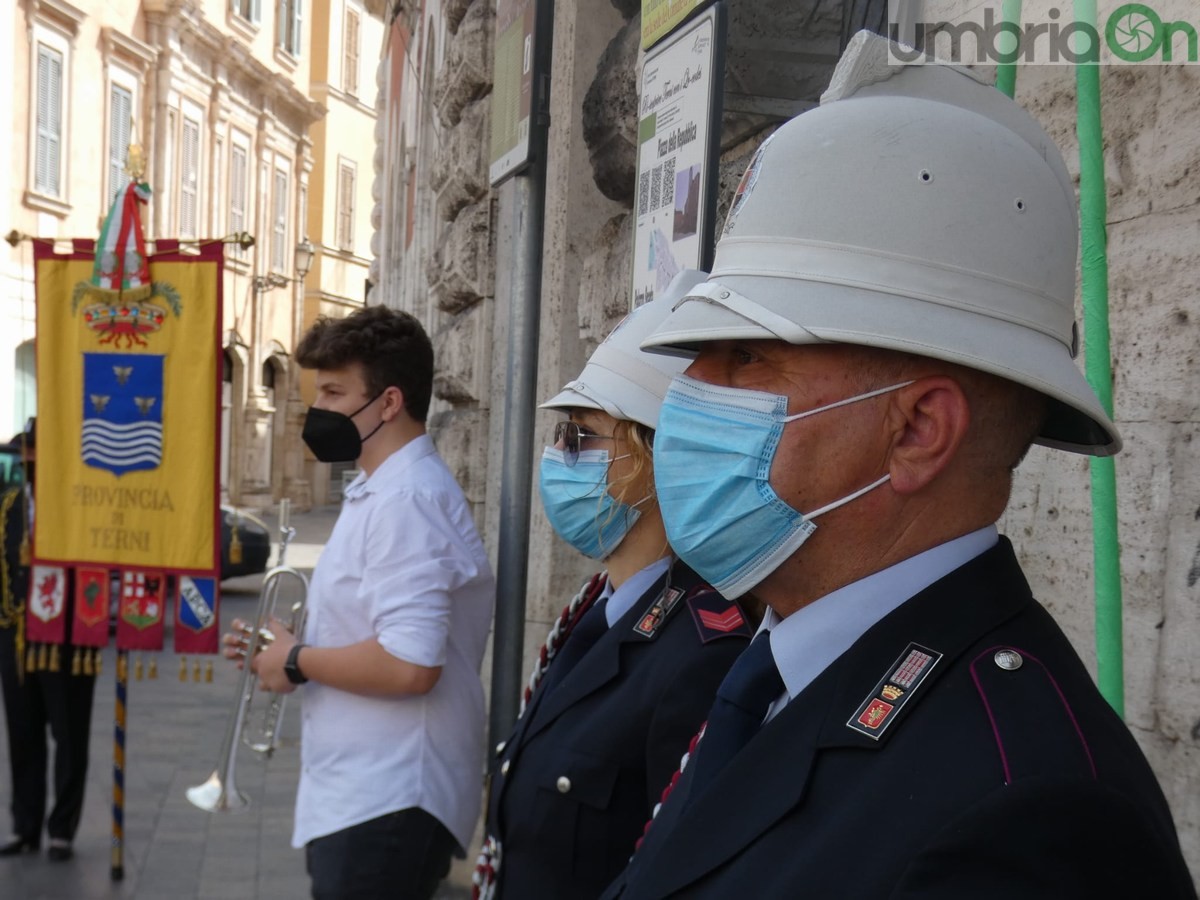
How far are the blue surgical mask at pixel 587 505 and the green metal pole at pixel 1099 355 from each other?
911 millimetres

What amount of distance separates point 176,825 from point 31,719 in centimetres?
92

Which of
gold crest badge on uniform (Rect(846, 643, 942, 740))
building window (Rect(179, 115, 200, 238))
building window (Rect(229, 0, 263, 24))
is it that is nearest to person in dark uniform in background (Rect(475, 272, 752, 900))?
gold crest badge on uniform (Rect(846, 643, 942, 740))

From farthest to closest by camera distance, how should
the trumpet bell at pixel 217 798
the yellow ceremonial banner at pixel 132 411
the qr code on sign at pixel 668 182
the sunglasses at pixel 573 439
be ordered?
the yellow ceremonial banner at pixel 132 411 → the trumpet bell at pixel 217 798 → the qr code on sign at pixel 668 182 → the sunglasses at pixel 573 439

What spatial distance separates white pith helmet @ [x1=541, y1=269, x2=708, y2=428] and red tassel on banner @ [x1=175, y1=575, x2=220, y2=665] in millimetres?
3330

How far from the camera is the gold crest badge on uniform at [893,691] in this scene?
4.06 feet

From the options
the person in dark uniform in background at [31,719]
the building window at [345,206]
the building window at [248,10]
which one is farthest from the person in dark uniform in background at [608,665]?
the building window at [345,206]

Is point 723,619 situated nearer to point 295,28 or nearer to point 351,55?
point 295,28

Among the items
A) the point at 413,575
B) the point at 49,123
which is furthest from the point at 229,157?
the point at 413,575

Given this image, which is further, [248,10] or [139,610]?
[248,10]

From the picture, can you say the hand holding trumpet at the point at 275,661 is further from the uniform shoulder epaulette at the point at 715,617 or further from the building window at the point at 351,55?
the building window at the point at 351,55

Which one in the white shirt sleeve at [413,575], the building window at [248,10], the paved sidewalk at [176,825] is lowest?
the paved sidewalk at [176,825]

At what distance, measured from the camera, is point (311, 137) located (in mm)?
33656

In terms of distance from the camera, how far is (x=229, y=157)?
27.7 metres

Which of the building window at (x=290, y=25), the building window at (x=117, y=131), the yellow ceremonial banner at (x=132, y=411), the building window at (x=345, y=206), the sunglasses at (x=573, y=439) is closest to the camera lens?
the sunglasses at (x=573, y=439)
